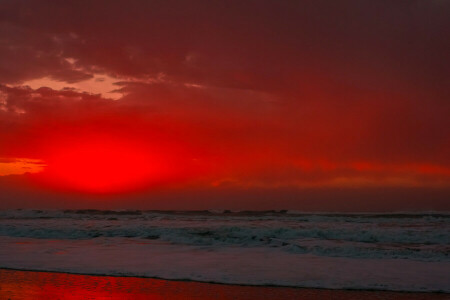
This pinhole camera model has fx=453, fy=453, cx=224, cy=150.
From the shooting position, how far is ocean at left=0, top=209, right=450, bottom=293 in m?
11.3

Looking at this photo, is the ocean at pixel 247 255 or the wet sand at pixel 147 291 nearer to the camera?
the wet sand at pixel 147 291

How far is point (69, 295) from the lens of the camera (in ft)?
30.5

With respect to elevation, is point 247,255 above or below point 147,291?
above

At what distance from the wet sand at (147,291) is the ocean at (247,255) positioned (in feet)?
1.67

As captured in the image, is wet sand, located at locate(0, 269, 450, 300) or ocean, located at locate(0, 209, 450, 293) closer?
wet sand, located at locate(0, 269, 450, 300)

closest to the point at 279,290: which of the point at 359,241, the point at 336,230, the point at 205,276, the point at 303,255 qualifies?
the point at 205,276

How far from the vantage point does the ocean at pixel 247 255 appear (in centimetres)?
1132

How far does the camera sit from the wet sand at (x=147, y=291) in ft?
30.7

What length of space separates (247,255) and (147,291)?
5805 millimetres

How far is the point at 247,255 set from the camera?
1510 cm

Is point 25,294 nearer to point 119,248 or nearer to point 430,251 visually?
point 119,248

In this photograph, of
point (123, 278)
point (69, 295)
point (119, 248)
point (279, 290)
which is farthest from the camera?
point (119, 248)

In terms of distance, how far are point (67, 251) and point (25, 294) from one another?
21.1 feet

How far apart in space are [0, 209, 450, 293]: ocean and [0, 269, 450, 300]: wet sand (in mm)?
510
